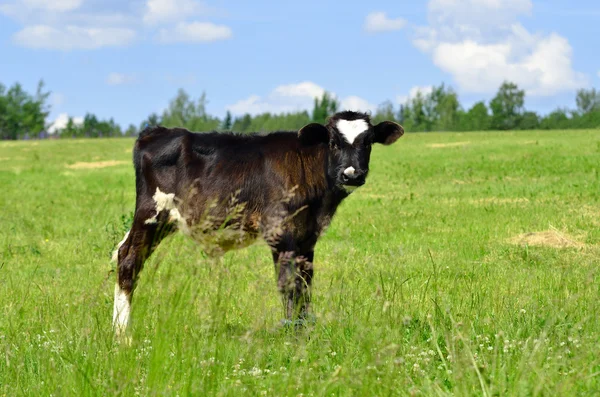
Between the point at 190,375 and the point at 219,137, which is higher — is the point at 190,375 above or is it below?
below

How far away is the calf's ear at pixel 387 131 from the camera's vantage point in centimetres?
812

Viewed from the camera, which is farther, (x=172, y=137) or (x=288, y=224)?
(x=172, y=137)

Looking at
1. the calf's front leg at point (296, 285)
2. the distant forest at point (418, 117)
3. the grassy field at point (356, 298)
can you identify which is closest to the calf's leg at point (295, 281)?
the calf's front leg at point (296, 285)

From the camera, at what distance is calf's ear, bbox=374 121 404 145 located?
812 cm

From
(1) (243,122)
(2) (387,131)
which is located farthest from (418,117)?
(2) (387,131)

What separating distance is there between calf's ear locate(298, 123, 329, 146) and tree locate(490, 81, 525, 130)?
116150 millimetres

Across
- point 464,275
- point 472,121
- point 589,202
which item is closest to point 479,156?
point 589,202

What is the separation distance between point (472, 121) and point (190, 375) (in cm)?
12020

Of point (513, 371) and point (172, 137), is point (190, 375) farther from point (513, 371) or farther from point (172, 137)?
point (172, 137)

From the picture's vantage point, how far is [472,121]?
120375 mm

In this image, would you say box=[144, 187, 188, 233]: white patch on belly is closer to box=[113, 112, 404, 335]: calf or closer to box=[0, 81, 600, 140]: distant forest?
box=[113, 112, 404, 335]: calf

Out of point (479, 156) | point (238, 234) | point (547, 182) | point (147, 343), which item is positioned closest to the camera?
point (147, 343)

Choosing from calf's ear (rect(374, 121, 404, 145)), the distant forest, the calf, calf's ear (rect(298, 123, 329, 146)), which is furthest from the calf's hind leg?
the distant forest

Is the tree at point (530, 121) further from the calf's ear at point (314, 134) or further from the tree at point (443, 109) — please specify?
the calf's ear at point (314, 134)
